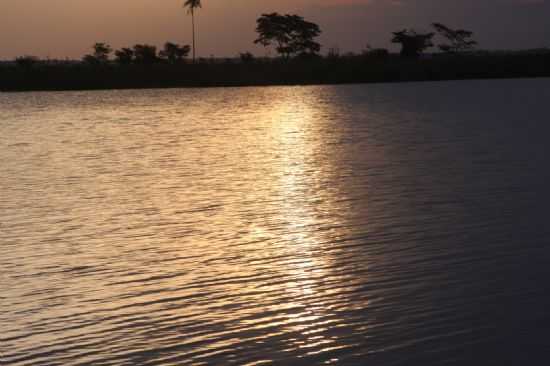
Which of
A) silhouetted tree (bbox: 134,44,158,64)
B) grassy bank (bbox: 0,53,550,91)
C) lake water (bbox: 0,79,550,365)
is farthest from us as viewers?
silhouetted tree (bbox: 134,44,158,64)

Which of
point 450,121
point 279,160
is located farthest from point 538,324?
point 450,121

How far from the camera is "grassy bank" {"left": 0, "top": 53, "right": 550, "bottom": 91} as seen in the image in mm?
105062

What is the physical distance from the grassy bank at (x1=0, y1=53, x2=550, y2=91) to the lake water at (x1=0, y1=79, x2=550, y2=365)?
74802 mm

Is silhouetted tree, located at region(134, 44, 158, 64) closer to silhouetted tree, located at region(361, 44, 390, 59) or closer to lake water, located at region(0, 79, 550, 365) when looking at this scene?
silhouetted tree, located at region(361, 44, 390, 59)

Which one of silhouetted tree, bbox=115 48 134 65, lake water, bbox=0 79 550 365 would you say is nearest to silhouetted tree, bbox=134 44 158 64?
silhouetted tree, bbox=115 48 134 65

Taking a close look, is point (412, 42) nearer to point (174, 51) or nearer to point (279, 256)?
point (174, 51)

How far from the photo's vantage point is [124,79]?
4166 inches

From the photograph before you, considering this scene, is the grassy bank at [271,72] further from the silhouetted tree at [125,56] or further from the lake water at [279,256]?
the lake water at [279,256]

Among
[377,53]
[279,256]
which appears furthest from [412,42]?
[279,256]

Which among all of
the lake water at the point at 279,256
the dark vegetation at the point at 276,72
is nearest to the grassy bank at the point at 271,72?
the dark vegetation at the point at 276,72

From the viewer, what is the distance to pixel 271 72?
11006 cm

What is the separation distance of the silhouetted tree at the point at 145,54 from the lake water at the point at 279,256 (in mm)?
93570

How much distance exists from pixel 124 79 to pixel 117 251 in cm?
9311

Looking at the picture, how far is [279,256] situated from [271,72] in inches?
3819
